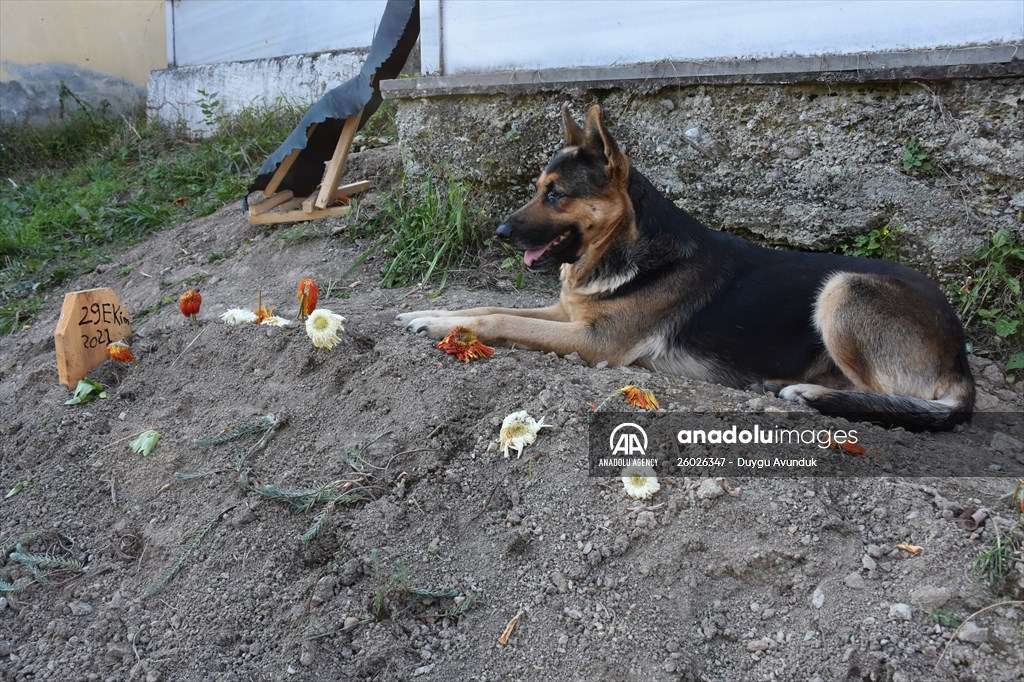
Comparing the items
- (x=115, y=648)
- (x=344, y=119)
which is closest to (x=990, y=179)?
(x=344, y=119)

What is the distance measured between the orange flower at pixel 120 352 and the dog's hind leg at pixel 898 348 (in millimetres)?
3236

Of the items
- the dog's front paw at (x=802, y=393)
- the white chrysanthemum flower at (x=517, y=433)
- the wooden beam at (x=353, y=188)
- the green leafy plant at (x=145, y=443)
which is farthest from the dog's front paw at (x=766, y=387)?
the wooden beam at (x=353, y=188)

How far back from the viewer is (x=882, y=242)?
178 inches

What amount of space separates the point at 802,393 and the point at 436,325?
1.82m

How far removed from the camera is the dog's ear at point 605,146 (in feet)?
12.3

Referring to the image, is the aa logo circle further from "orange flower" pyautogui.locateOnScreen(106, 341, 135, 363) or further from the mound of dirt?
"orange flower" pyautogui.locateOnScreen(106, 341, 135, 363)

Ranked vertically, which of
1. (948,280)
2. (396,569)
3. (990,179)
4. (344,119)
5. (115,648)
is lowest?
(115,648)

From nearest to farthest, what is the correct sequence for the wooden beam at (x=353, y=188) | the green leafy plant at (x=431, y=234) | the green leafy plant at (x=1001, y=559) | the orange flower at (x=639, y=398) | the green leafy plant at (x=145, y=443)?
the green leafy plant at (x=1001, y=559)
the orange flower at (x=639, y=398)
the green leafy plant at (x=145, y=443)
the green leafy plant at (x=431, y=234)
the wooden beam at (x=353, y=188)

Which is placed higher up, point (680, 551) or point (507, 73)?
point (507, 73)

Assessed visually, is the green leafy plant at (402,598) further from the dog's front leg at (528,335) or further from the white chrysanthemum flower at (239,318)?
the white chrysanthemum flower at (239,318)

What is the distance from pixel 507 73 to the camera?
17.2 feet

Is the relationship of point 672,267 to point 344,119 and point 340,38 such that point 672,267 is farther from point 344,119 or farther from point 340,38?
point 340,38

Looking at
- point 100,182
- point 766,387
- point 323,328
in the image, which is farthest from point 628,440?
point 100,182

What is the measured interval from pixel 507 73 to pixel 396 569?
388 centimetres
